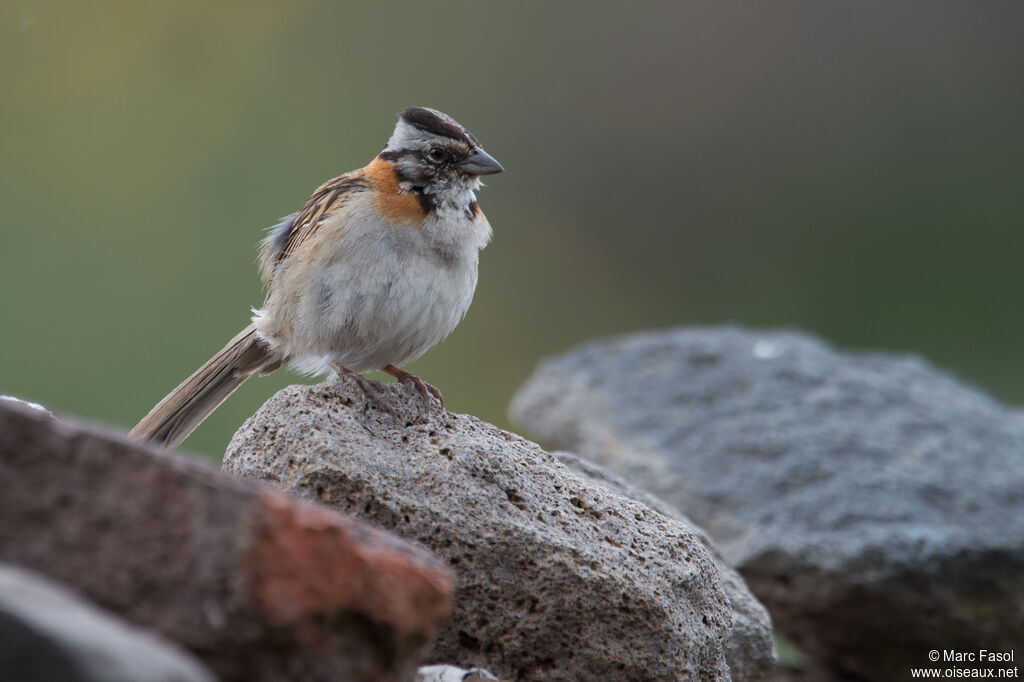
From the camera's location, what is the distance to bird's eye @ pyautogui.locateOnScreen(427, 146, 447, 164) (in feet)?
14.8

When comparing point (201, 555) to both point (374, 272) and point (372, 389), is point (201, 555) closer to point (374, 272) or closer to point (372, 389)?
point (372, 389)

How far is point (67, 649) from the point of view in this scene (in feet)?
4.71

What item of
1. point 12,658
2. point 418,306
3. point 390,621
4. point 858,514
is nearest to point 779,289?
point 858,514

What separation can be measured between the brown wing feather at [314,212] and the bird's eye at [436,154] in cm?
28

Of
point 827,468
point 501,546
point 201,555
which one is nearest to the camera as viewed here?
point 201,555

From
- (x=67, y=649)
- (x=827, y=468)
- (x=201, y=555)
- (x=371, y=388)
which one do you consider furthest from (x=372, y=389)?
(x=827, y=468)

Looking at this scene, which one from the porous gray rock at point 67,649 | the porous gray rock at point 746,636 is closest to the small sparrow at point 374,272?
the porous gray rock at point 746,636

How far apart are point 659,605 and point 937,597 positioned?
2.15 metres

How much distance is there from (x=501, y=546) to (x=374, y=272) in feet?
4.76

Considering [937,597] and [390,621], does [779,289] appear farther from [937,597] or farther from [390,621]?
[390,621]

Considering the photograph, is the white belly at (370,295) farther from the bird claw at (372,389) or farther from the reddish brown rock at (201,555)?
the reddish brown rock at (201,555)

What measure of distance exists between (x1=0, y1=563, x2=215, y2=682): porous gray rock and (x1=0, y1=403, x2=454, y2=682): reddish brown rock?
20 centimetres

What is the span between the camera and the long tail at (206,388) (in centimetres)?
456

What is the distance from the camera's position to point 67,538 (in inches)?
73.3
